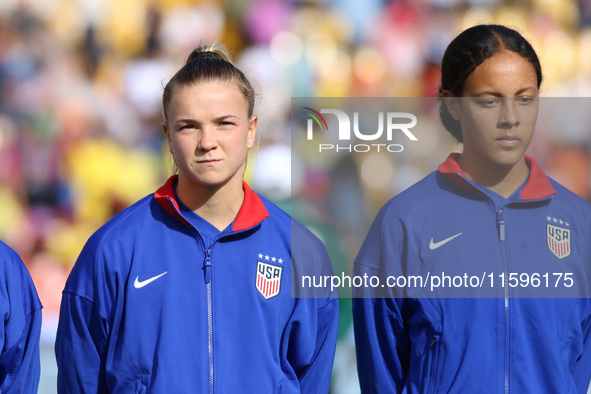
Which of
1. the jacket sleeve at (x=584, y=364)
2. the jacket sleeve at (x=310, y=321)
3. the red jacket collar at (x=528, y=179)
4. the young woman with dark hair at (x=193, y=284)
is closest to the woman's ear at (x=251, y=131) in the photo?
the young woman with dark hair at (x=193, y=284)

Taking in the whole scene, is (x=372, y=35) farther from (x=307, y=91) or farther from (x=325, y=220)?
(x=325, y=220)

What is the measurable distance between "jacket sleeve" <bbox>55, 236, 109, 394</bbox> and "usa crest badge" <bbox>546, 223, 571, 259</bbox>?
1.18m

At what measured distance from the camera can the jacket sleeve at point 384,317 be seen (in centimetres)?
174

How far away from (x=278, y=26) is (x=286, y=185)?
746mm

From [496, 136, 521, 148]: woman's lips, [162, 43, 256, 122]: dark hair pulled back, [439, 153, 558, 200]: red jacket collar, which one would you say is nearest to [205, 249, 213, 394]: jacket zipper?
[162, 43, 256, 122]: dark hair pulled back

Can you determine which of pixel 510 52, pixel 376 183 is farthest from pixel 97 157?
pixel 510 52

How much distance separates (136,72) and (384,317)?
5.99ft

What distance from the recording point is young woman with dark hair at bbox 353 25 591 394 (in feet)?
5.36

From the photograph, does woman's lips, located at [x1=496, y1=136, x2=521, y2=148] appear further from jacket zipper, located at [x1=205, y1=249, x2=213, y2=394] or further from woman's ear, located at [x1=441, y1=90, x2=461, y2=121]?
jacket zipper, located at [x1=205, y1=249, x2=213, y2=394]

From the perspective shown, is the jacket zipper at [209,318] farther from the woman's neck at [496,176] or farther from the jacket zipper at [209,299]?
the woman's neck at [496,176]

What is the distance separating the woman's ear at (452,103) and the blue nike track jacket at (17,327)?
1.35 metres

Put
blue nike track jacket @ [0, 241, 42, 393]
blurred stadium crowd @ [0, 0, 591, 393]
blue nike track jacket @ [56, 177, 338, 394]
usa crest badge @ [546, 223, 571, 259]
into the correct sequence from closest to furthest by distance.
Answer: blue nike track jacket @ [56, 177, 338, 394]
usa crest badge @ [546, 223, 571, 259]
blue nike track jacket @ [0, 241, 42, 393]
blurred stadium crowd @ [0, 0, 591, 393]

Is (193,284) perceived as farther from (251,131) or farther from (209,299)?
(251,131)

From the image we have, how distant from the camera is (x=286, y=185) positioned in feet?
9.31
